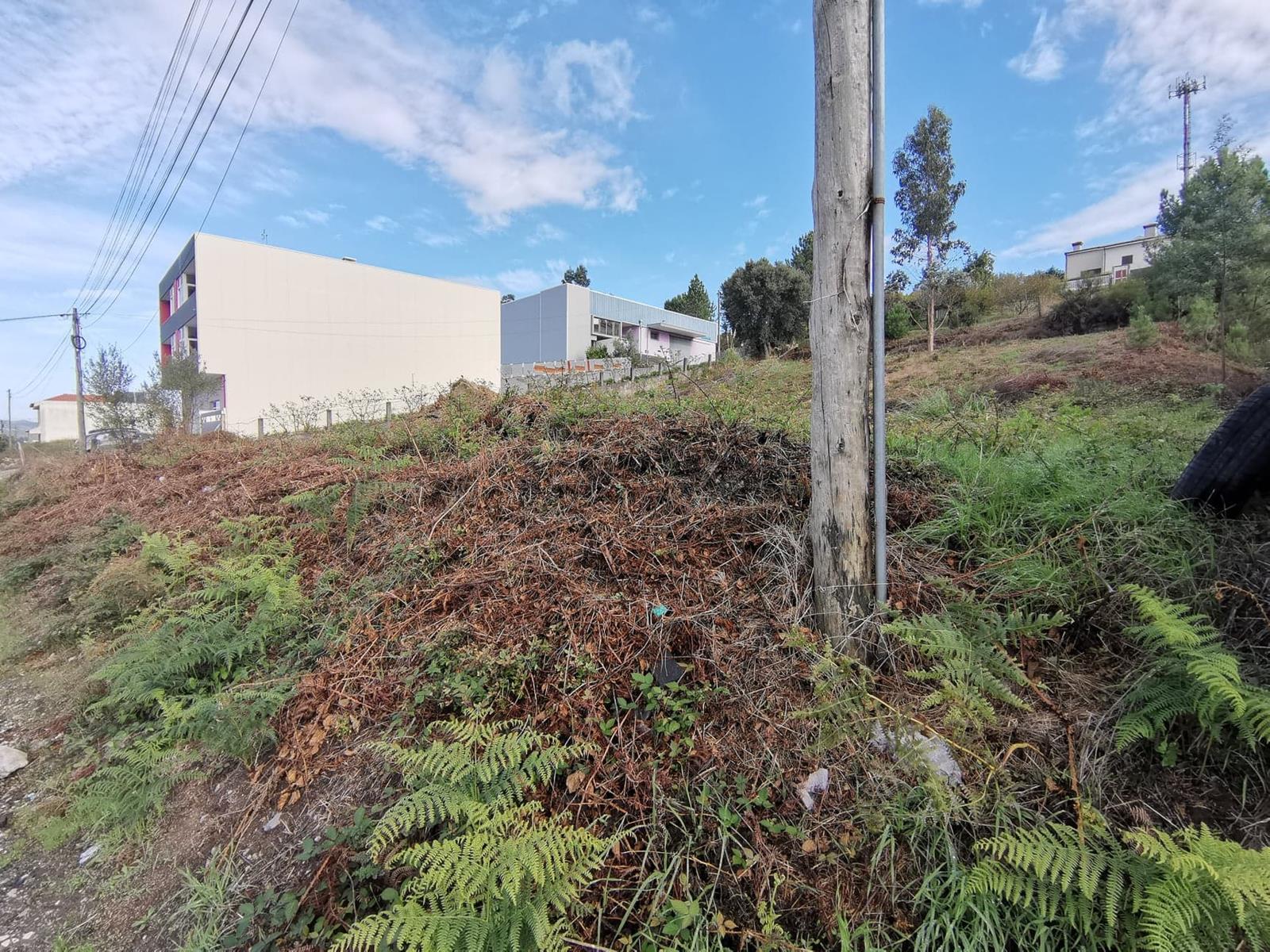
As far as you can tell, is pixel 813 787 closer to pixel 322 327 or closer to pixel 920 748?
pixel 920 748

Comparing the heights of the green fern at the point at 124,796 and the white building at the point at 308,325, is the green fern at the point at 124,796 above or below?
below

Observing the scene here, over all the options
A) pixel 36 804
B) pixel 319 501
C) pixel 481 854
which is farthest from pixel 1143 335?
pixel 36 804

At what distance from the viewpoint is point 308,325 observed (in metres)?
25.9

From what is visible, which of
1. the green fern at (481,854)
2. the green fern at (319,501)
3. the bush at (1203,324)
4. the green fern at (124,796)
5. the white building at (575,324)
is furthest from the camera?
the white building at (575,324)

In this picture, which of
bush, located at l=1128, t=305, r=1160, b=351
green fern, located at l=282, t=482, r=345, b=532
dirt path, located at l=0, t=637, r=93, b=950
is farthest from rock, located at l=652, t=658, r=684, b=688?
bush, located at l=1128, t=305, r=1160, b=351

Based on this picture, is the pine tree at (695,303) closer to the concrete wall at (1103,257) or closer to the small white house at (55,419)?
the concrete wall at (1103,257)

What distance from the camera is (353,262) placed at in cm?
2773

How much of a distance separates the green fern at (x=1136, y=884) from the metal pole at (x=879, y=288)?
86 cm

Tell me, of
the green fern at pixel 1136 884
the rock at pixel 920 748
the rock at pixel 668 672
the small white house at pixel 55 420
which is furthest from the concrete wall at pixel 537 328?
the green fern at pixel 1136 884

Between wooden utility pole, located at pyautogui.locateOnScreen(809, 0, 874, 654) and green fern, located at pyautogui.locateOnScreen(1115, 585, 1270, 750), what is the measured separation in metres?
0.79

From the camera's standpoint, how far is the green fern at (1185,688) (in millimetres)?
1399

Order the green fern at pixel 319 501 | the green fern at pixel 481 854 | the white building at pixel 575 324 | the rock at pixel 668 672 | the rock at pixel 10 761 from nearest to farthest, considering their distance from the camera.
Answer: the green fern at pixel 481 854 → the rock at pixel 668 672 → the rock at pixel 10 761 → the green fern at pixel 319 501 → the white building at pixel 575 324

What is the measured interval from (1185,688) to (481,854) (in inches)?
82.1

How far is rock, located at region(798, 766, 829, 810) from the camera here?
164 centimetres
